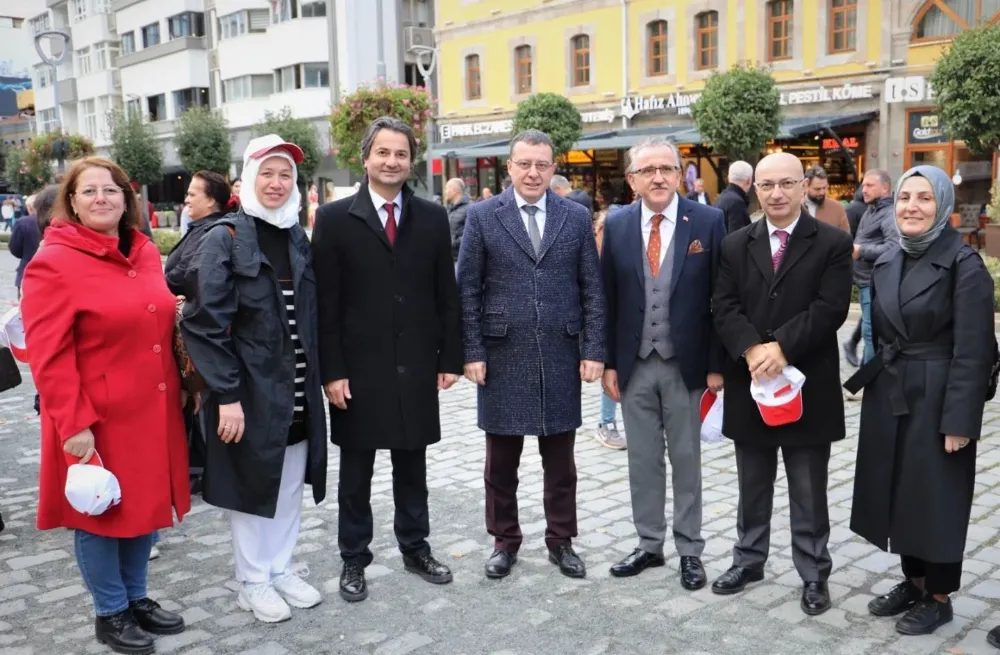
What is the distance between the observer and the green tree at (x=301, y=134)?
124 feet

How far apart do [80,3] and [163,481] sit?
6040 centimetres

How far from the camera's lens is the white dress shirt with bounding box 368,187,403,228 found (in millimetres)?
4652

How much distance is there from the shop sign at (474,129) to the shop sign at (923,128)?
12.6 m

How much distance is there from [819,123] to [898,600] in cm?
2040

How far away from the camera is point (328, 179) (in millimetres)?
42188

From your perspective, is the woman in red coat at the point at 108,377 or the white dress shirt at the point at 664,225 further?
the white dress shirt at the point at 664,225

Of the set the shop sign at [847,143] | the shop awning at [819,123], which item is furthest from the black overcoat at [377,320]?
the shop sign at [847,143]

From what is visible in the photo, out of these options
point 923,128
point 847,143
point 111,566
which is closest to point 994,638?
point 111,566

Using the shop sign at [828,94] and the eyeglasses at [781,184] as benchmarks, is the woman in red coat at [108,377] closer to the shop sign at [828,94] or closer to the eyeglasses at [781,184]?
the eyeglasses at [781,184]

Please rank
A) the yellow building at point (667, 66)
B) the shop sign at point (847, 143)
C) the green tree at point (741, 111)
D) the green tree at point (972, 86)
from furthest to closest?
1. the shop sign at point (847, 143)
2. the yellow building at point (667, 66)
3. the green tree at point (741, 111)
4. the green tree at point (972, 86)

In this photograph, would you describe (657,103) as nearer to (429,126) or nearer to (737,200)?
(429,126)

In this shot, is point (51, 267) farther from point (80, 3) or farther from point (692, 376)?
point (80, 3)

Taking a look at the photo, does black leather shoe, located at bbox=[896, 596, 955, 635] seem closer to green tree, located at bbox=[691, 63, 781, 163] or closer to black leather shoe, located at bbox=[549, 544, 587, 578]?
black leather shoe, located at bbox=[549, 544, 587, 578]

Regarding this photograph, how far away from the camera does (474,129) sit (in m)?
33.7
